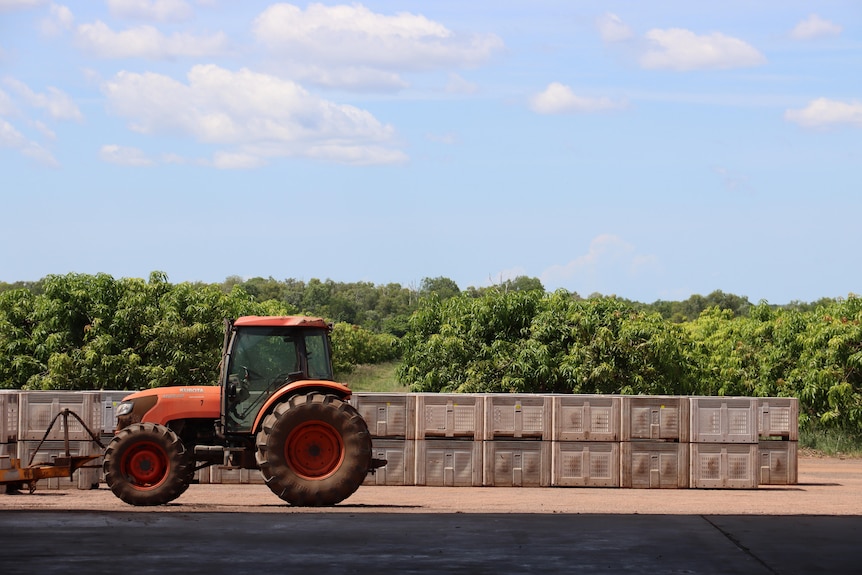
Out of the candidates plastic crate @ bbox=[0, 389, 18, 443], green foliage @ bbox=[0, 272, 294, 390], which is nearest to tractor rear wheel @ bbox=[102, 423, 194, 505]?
plastic crate @ bbox=[0, 389, 18, 443]

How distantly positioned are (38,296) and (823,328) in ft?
81.4

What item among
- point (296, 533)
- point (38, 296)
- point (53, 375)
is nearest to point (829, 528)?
point (296, 533)

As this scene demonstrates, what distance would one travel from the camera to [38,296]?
40.6 m

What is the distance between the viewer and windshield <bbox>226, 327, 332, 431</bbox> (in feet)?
54.9

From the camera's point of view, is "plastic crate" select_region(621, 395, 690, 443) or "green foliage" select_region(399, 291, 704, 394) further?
"green foliage" select_region(399, 291, 704, 394)

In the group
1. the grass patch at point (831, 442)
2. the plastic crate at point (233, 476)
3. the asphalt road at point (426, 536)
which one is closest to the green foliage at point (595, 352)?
the grass patch at point (831, 442)

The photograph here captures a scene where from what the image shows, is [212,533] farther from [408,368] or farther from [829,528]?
[408,368]

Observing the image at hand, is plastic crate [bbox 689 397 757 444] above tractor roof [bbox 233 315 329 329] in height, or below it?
below

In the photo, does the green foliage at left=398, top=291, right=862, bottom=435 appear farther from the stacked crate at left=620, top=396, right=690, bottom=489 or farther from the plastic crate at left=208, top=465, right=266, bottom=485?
the plastic crate at left=208, top=465, right=266, bottom=485

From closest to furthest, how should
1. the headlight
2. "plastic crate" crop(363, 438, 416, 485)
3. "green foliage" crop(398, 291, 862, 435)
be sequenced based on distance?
the headlight, "plastic crate" crop(363, 438, 416, 485), "green foliage" crop(398, 291, 862, 435)

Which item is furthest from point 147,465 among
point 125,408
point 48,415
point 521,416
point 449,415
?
point 521,416

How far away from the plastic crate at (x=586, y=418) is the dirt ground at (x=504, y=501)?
37.2 inches

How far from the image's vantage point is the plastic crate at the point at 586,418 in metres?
21.9

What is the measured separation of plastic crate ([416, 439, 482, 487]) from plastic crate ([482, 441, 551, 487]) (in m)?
0.27
